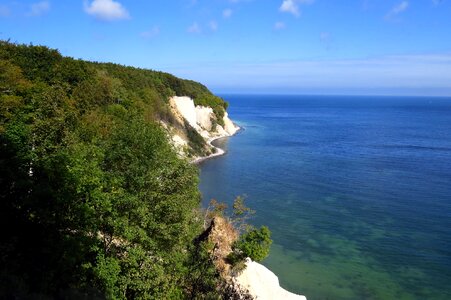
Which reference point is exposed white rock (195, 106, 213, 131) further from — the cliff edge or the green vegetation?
the green vegetation

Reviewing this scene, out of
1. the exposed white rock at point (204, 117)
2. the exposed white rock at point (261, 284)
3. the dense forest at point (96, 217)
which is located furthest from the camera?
the exposed white rock at point (204, 117)

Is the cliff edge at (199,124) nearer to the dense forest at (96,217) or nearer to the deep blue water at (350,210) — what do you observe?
the deep blue water at (350,210)

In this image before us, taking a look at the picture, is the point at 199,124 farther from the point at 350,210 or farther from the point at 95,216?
the point at 95,216

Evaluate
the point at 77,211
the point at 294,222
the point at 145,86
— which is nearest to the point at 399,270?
the point at 294,222

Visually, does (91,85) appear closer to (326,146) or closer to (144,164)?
(144,164)

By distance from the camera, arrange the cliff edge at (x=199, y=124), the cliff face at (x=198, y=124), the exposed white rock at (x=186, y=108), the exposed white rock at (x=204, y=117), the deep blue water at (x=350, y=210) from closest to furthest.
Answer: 1. the deep blue water at (x=350, y=210)
2. the cliff edge at (x=199, y=124)
3. the cliff face at (x=198, y=124)
4. the exposed white rock at (x=186, y=108)
5. the exposed white rock at (x=204, y=117)

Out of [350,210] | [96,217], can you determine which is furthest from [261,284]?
[350,210]

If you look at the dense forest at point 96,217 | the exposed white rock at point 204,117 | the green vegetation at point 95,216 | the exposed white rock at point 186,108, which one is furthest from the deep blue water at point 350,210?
the exposed white rock at point 204,117

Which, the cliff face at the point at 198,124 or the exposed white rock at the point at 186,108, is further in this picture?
the exposed white rock at the point at 186,108
